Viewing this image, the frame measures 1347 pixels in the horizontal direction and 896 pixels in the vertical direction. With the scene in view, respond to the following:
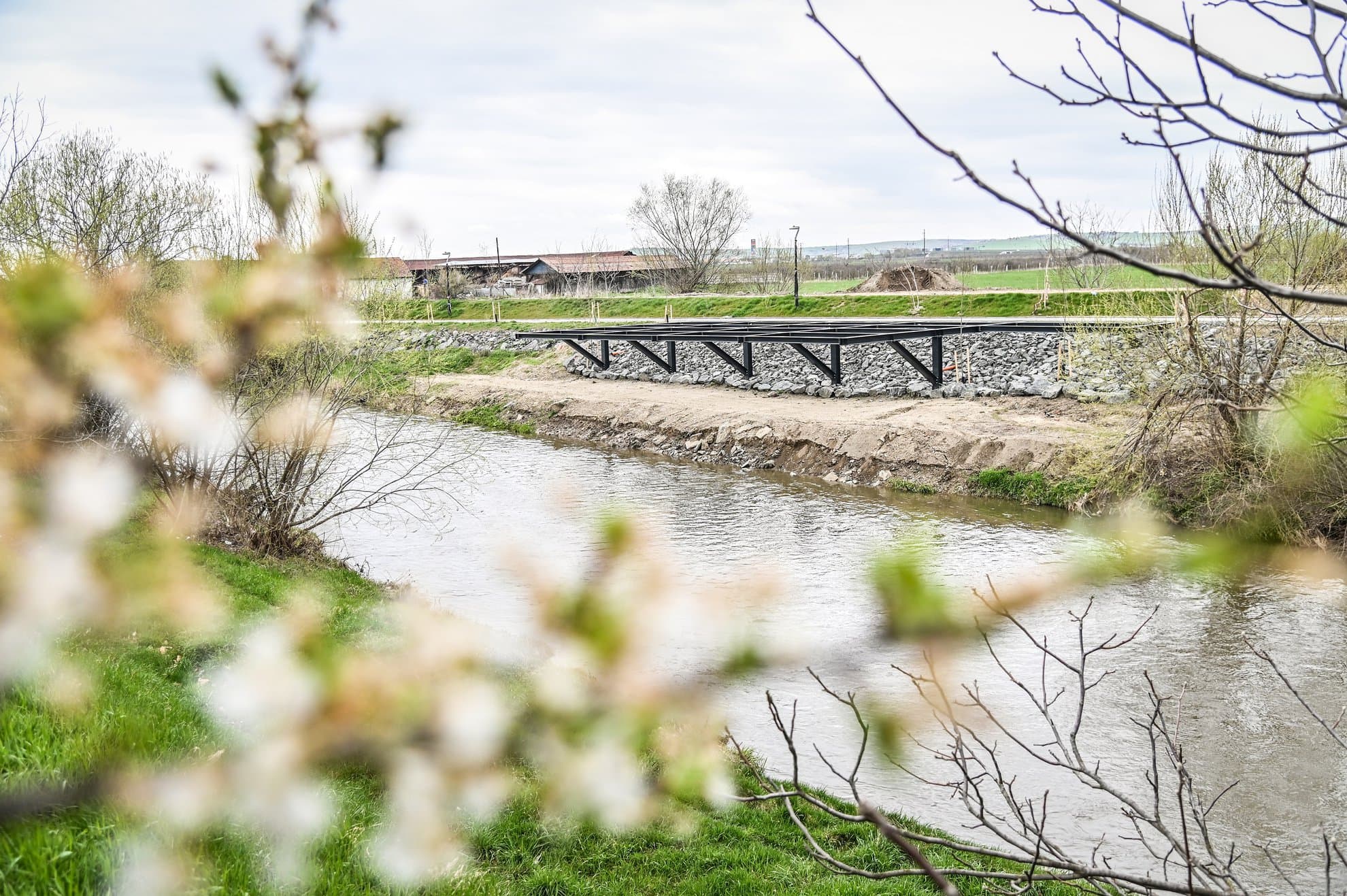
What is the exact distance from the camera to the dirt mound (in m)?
48.0

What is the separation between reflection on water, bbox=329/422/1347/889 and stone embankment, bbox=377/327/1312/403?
2.68 metres

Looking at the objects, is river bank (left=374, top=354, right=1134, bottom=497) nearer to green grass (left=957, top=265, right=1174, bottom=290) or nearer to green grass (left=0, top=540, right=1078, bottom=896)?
green grass (left=957, top=265, right=1174, bottom=290)

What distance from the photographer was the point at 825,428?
66.4ft

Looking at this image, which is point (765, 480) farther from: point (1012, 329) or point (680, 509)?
point (1012, 329)

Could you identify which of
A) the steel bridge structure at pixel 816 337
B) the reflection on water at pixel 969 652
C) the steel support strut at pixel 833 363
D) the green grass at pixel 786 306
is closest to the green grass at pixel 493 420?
the steel bridge structure at pixel 816 337

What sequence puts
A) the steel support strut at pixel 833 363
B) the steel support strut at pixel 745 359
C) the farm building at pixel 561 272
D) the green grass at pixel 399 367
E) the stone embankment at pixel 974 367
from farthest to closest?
the farm building at pixel 561 272 → the steel support strut at pixel 745 359 → the steel support strut at pixel 833 363 → the stone embankment at pixel 974 367 → the green grass at pixel 399 367

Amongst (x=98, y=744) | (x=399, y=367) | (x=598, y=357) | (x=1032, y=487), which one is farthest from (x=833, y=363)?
(x=98, y=744)

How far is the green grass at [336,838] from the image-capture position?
7.84 feet

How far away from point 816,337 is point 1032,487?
870 centimetres

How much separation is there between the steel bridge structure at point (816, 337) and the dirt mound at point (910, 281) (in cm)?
1728

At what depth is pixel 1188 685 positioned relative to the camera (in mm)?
8930

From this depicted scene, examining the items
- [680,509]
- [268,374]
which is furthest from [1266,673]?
[268,374]

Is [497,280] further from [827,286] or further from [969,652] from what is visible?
[969,652]

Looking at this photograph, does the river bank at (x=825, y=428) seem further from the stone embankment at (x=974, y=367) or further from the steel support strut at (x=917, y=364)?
the steel support strut at (x=917, y=364)
